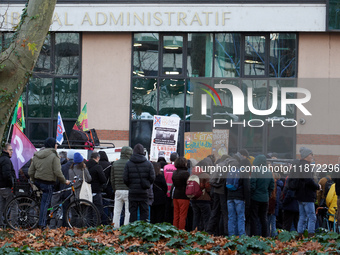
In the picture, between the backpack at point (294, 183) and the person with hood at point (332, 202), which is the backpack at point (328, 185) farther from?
the backpack at point (294, 183)

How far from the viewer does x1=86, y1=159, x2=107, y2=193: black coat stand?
13.9m

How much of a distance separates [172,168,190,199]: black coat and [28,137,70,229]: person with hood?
7.53 feet

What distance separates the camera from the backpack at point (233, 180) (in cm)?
1261

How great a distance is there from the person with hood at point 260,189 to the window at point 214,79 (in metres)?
10.8

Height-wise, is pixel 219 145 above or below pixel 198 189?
above

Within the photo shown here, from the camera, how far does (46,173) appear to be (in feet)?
44.3

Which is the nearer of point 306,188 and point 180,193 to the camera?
point 306,188

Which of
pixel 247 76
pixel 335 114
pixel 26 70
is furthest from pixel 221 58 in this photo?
pixel 26 70

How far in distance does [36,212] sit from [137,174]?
2.74m

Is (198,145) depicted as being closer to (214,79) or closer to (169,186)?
(169,186)

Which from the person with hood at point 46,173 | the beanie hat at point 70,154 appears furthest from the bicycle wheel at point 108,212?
the beanie hat at point 70,154

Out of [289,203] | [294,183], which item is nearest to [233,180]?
[294,183]

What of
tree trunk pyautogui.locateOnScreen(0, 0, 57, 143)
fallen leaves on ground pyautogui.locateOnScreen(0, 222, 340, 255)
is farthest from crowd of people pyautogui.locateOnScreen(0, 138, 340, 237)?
tree trunk pyautogui.locateOnScreen(0, 0, 57, 143)

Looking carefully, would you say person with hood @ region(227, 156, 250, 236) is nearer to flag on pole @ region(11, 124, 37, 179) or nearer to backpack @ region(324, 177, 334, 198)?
backpack @ region(324, 177, 334, 198)
